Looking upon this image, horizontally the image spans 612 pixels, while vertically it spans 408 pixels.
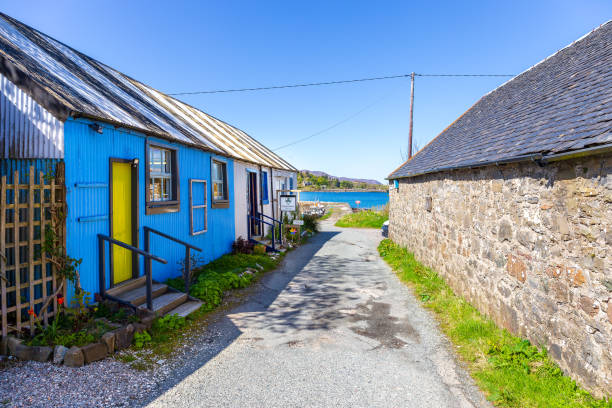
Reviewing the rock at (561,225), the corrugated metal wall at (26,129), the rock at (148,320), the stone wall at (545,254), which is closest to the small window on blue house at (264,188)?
the stone wall at (545,254)

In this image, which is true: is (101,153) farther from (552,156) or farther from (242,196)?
(242,196)

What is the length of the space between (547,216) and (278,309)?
458 cm

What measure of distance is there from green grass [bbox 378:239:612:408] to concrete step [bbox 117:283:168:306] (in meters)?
4.95

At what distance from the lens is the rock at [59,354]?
415 cm

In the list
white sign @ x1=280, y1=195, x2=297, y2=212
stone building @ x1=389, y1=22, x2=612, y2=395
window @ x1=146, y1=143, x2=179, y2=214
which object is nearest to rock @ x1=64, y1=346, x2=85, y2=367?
window @ x1=146, y1=143, x2=179, y2=214

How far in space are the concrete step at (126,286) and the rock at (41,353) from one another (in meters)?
1.46

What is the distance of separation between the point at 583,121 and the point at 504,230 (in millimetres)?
1813

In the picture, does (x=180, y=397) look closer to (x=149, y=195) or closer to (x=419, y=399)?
(x=419, y=399)

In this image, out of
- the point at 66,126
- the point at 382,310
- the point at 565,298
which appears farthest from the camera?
the point at 382,310

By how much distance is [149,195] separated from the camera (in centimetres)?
703

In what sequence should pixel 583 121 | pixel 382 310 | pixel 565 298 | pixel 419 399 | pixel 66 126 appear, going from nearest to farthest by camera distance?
pixel 419 399, pixel 565 298, pixel 583 121, pixel 66 126, pixel 382 310

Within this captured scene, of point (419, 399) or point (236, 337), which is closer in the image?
point (419, 399)

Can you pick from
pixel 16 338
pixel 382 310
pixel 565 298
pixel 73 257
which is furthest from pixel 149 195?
pixel 565 298

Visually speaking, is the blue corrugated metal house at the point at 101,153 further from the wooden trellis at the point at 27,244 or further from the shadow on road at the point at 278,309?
the shadow on road at the point at 278,309
